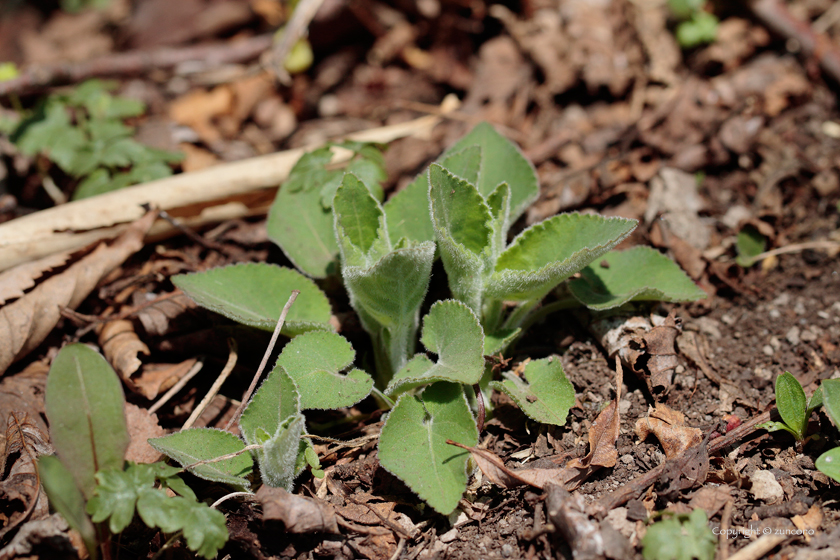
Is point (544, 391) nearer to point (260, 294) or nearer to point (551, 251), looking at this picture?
point (551, 251)

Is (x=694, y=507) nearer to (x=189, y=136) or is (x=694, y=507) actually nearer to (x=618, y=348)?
(x=618, y=348)

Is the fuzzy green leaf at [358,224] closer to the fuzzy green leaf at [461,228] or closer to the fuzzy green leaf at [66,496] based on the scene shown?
the fuzzy green leaf at [461,228]

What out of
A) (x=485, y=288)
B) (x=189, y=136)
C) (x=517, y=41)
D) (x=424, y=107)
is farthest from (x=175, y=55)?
(x=485, y=288)

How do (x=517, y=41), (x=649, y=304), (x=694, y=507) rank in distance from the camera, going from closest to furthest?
(x=694, y=507)
(x=649, y=304)
(x=517, y=41)

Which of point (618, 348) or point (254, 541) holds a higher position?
point (618, 348)

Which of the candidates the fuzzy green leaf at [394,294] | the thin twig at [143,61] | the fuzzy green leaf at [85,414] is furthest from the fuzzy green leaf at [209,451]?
the thin twig at [143,61]

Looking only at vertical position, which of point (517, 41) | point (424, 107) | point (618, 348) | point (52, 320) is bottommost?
point (618, 348)

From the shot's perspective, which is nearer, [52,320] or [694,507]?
[694,507]
